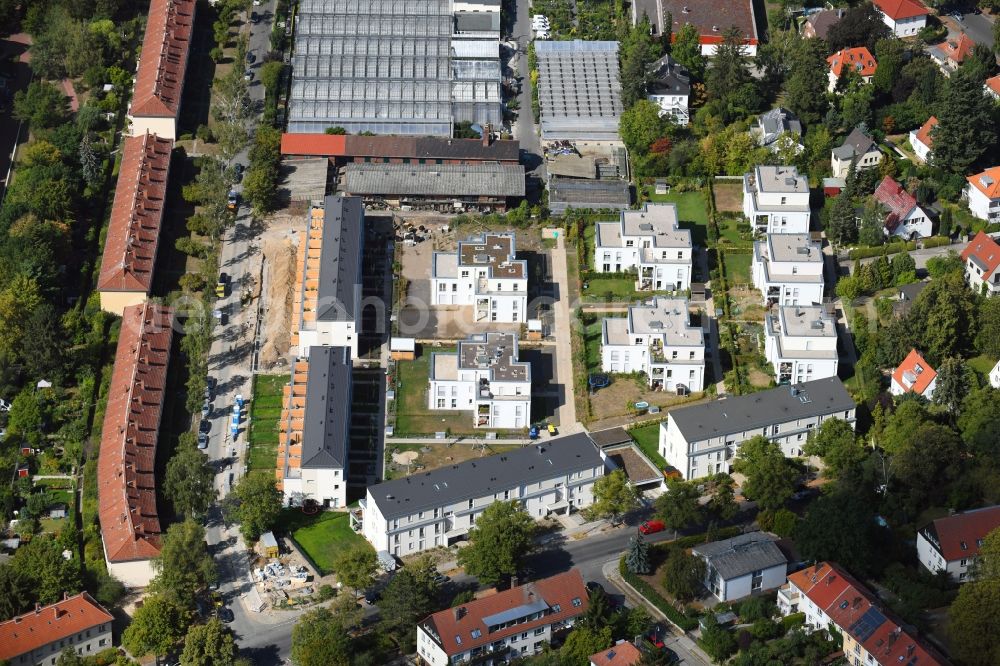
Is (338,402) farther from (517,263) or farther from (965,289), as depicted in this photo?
(965,289)

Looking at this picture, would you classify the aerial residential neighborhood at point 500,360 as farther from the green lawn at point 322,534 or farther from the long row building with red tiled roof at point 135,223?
the long row building with red tiled roof at point 135,223

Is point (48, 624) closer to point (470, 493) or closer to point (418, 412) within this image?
point (470, 493)

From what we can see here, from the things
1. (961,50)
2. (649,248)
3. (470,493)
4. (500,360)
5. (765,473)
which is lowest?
(470,493)

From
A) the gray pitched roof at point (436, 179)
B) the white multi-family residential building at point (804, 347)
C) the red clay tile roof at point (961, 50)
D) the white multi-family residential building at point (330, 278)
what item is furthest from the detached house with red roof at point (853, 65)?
the white multi-family residential building at point (330, 278)

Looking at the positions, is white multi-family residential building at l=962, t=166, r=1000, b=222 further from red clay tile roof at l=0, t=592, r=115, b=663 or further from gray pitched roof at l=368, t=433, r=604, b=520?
red clay tile roof at l=0, t=592, r=115, b=663

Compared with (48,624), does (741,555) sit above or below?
above

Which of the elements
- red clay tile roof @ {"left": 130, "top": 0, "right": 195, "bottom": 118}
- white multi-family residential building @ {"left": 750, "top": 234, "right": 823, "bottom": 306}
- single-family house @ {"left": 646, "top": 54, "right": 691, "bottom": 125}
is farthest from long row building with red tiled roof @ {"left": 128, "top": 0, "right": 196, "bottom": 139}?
white multi-family residential building @ {"left": 750, "top": 234, "right": 823, "bottom": 306}

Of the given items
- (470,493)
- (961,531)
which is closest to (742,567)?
(961,531)
